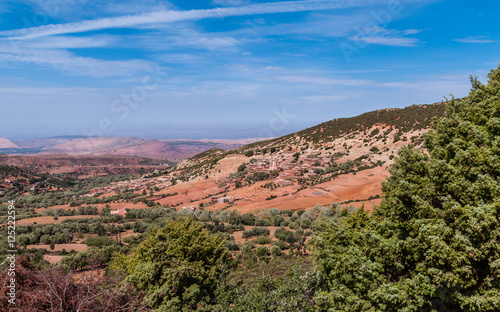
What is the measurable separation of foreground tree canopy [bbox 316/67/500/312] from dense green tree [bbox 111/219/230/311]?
155 inches

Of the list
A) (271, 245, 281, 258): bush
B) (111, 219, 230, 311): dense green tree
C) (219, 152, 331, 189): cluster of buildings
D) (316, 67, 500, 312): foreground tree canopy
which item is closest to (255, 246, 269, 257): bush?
(271, 245, 281, 258): bush

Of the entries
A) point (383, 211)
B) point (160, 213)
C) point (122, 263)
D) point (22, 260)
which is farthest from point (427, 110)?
point (22, 260)

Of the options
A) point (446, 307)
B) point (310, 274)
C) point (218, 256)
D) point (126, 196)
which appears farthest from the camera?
point (126, 196)

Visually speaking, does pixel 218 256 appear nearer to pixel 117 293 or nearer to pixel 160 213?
pixel 117 293

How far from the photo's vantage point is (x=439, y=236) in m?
6.32

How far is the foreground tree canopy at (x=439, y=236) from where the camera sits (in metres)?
5.98

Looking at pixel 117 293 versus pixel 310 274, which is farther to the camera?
pixel 310 274

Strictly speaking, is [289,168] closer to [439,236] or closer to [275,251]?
[275,251]

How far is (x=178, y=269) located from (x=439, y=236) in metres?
6.83

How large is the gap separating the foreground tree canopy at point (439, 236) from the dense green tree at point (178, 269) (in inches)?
155

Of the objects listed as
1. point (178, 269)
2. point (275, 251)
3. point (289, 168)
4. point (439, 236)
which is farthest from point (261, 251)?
point (289, 168)

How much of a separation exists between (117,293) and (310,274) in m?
6.79

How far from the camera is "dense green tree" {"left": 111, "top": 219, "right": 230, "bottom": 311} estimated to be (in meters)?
8.22

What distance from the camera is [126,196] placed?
5206 centimetres
